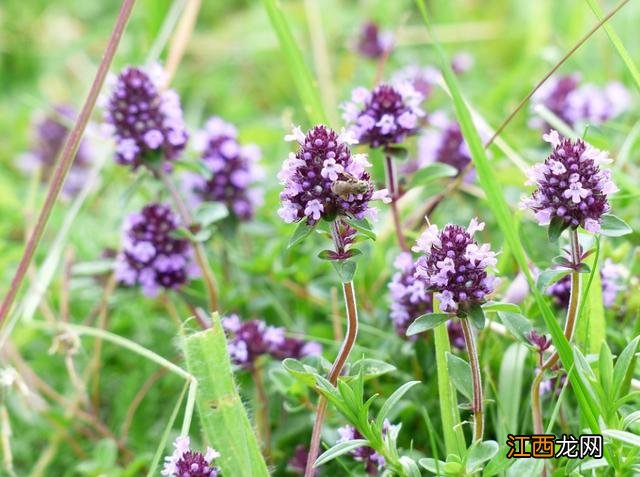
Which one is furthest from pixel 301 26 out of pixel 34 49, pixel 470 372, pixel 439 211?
pixel 470 372

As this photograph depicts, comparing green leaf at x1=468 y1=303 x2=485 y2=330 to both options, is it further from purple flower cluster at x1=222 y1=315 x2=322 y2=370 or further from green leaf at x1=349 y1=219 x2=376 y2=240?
purple flower cluster at x1=222 y1=315 x2=322 y2=370

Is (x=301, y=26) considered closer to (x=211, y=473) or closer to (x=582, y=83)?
(x=582, y=83)

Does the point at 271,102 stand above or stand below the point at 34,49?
below

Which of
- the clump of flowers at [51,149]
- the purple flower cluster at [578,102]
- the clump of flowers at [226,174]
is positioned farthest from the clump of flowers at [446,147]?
the clump of flowers at [51,149]

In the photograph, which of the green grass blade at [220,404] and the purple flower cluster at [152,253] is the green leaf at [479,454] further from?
Answer: the purple flower cluster at [152,253]

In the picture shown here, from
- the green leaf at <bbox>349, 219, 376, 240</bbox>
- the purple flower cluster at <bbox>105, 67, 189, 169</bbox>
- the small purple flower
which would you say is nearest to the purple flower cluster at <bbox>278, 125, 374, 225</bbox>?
the green leaf at <bbox>349, 219, 376, 240</bbox>

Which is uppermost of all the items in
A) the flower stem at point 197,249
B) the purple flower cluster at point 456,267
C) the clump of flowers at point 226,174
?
the clump of flowers at point 226,174
